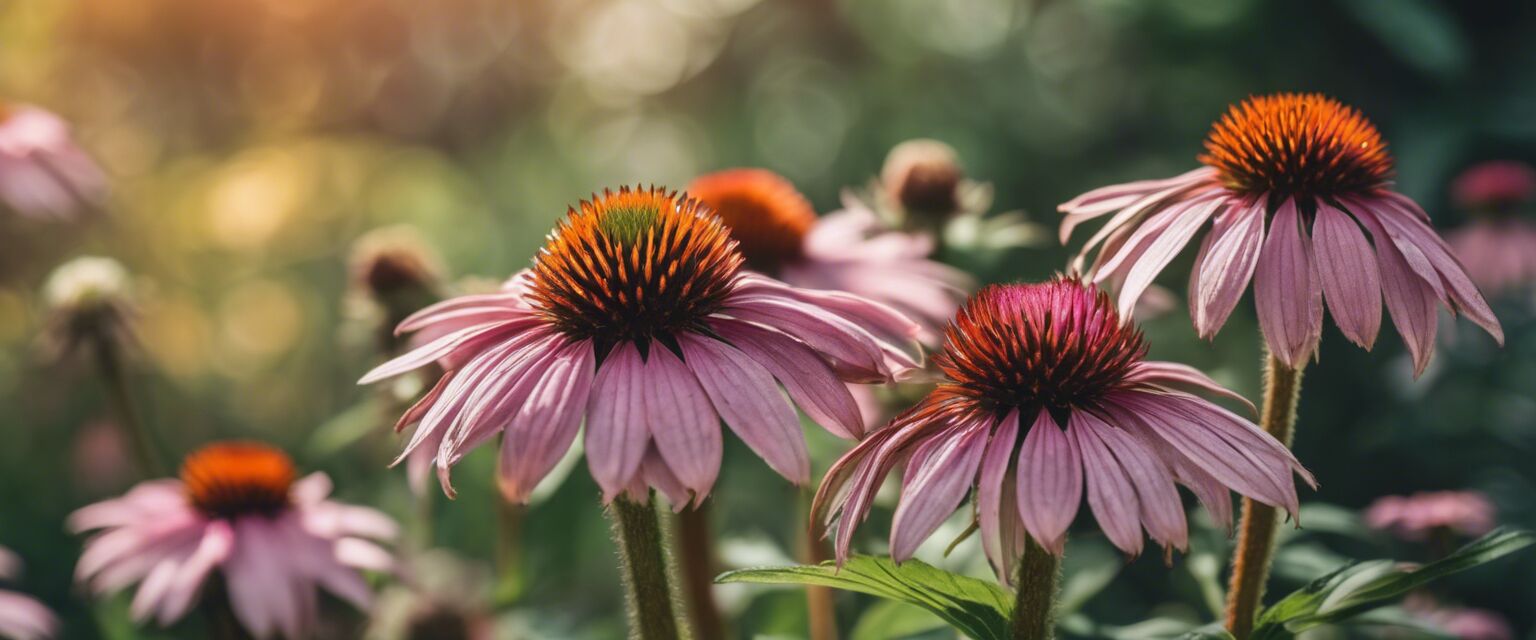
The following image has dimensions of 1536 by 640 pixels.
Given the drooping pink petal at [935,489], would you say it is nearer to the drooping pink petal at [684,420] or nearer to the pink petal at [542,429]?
the drooping pink petal at [684,420]

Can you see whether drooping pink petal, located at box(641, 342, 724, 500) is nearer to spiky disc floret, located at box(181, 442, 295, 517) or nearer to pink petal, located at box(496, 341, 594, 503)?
pink petal, located at box(496, 341, 594, 503)

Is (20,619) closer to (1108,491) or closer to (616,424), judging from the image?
(616,424)

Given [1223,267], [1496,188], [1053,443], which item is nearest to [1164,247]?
[1223,267]

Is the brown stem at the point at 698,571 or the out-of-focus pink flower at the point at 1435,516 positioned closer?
the brown stem at the point at 698,571

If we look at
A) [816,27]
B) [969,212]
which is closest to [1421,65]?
[969,212]

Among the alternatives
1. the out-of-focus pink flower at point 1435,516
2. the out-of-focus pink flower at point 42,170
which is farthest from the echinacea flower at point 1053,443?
the out-of-focus pink flower at point 42,170

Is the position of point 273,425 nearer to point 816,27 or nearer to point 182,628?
point 182,628

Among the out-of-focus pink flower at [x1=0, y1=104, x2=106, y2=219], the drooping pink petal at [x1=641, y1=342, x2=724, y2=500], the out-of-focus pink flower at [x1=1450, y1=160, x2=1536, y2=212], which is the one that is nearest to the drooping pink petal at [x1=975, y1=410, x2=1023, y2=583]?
the drooping pink petal at [x1=641, y1=342, x2=724, y2=500]

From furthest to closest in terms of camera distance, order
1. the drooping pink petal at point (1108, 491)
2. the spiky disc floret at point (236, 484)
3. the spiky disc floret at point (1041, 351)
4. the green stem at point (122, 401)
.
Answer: the green stem at point (122, 401), the spiky disc floret at point (236, 484), the spiky disc floret at point (1041, 351), the drooping pink petal at point (1108, 491)
